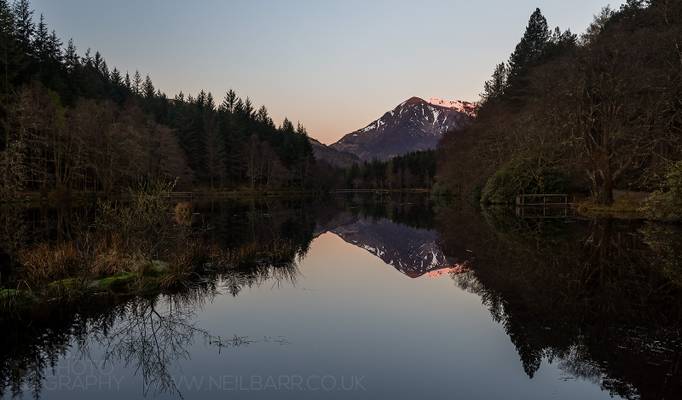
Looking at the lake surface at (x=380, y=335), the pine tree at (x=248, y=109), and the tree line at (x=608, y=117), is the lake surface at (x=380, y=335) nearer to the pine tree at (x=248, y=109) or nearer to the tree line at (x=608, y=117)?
the tree line at (x=608, y=117)

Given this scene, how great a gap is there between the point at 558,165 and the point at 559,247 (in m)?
33.4

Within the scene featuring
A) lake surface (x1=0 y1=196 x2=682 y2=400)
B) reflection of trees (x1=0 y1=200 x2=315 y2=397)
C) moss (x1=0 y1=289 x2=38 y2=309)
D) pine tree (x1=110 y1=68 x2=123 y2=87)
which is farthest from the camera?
pine tree (x1=110 y1=68 x2=123 y2=87)

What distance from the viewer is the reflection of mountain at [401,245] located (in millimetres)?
18609

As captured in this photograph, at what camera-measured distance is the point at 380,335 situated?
987cm

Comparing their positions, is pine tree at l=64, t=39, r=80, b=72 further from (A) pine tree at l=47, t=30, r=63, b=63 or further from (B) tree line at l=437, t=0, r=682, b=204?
(B) tree line at l=437, t=0, r=682, b=204

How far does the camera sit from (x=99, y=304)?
1161 cm

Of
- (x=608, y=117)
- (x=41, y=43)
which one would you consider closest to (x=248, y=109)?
(x=41, y=43)

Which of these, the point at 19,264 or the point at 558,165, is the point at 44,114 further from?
the point at 558,165

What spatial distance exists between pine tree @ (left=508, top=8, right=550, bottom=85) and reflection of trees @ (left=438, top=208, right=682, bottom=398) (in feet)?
191

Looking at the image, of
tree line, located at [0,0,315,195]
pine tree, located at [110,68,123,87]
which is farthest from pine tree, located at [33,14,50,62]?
pine tree, located at [110,68,123,87]

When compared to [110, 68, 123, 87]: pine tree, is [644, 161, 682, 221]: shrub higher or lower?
lower

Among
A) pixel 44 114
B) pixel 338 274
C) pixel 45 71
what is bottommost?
pixel 338 274

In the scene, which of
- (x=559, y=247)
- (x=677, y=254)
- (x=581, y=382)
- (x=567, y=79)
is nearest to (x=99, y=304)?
(x=581, y=382)

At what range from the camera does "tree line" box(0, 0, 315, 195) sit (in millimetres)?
49781
